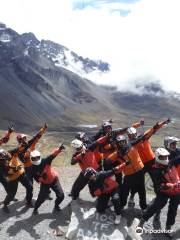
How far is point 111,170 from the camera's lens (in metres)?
19.8

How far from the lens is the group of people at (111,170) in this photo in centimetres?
1911

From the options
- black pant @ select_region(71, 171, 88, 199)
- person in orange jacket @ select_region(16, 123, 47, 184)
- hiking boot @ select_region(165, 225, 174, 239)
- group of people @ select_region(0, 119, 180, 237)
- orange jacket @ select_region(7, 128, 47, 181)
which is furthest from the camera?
person in orange jacket @ select_region(16, 123, 47, 184)

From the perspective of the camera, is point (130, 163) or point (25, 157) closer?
point (130, 163)

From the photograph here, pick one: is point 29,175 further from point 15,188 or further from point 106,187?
point 106,187

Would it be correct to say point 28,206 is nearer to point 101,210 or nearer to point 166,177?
point 101,210

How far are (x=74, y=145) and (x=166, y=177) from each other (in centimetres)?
539

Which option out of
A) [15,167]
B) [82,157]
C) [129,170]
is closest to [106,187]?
[129,170]

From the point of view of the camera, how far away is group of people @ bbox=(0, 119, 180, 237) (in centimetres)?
1911

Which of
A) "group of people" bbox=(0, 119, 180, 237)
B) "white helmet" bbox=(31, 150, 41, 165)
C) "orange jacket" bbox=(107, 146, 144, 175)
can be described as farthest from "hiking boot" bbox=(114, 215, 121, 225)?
"white helmet" bbox=(31, 150, 41, 165)

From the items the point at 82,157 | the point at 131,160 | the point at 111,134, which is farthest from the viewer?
the point at 111,134

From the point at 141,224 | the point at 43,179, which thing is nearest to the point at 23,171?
the point at 43,179

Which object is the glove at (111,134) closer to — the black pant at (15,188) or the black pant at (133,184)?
the black pant at (133,184)

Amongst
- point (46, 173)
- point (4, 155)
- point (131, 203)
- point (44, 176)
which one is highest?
point (4, 155)

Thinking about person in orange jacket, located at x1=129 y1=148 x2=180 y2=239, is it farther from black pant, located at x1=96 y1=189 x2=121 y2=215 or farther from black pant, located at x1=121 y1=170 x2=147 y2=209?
black pant, located at x1=121 y1=170 x2=147 y2=209
